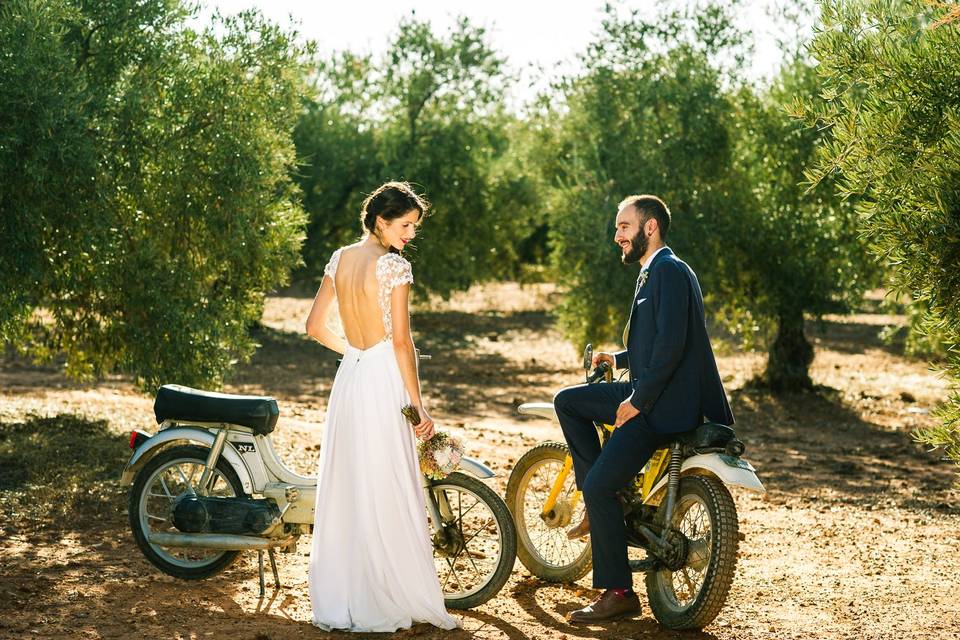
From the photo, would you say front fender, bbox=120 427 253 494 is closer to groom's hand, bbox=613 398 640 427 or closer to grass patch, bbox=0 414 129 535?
grass patch, bbox=0 414 129 535

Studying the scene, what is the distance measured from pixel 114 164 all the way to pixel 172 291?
138 centimetres

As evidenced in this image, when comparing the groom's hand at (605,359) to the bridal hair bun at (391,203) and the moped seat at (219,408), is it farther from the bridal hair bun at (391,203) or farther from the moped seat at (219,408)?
the moped seat at (219,408)

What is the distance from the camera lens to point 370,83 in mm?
25594

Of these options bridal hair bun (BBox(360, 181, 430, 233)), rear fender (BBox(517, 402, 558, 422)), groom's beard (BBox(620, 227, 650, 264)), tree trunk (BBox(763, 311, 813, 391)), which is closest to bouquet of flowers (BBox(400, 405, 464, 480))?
rear fender (BBox(517, 402, 558, 422))

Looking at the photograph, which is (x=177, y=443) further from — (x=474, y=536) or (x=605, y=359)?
(x=605, y=359)

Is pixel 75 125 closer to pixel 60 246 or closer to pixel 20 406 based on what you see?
pixel 60 246

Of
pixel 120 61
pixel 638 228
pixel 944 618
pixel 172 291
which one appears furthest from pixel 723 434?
pixel 120 61

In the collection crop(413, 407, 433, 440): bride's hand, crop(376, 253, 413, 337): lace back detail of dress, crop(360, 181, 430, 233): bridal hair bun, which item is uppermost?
crop(360, 181, 430, 233): bridal hair bun

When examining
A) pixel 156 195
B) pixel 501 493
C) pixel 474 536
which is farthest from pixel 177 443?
pixel 156 195

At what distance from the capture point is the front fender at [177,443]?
21.7 feet

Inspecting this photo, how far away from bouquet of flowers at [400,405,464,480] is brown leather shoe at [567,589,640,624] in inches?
41.5

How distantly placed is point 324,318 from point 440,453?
996 millimetres

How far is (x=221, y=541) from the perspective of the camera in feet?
21.2

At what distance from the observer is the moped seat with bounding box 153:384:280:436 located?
21.7 feet
